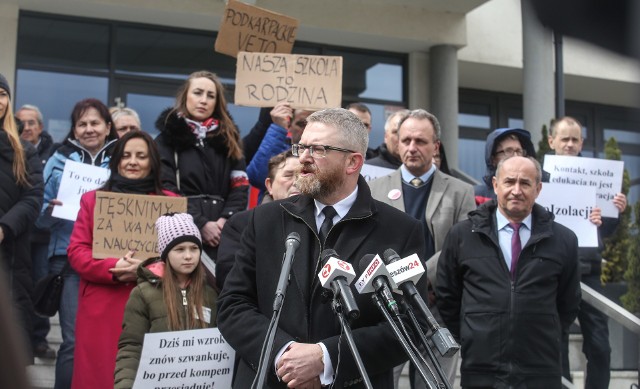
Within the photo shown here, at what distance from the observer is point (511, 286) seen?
17.5ft

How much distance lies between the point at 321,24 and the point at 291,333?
32.9ft

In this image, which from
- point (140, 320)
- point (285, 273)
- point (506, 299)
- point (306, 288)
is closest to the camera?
point (285, 273)

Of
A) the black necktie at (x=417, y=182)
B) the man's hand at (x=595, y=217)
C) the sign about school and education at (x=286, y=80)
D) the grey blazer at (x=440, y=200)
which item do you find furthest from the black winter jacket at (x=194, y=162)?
the man's hand at (x=595, y=217)

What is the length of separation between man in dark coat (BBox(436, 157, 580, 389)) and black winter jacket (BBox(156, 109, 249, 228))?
1663 mm

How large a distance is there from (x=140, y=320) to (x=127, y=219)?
859mm

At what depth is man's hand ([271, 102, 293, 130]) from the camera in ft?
21.6

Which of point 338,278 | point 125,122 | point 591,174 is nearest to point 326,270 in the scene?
point 338,278

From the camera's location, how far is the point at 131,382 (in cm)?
498

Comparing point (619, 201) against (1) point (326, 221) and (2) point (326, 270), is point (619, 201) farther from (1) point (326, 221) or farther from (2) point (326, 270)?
(2) point (326, 270)

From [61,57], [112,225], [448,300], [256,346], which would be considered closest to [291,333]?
[256,346]

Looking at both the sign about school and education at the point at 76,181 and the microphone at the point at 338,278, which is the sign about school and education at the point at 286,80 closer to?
the sign about school and education at the point at 76,181

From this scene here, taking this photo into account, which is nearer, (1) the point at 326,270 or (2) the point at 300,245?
(1) the point at 326,270

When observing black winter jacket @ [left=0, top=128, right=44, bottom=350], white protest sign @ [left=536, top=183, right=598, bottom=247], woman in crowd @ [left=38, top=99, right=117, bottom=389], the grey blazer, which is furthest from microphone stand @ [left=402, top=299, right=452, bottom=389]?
white protest sign @ [left=536, top=183, right=598, bottom=247]

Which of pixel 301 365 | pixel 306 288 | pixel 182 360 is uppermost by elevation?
Answer: pixel 306 288
